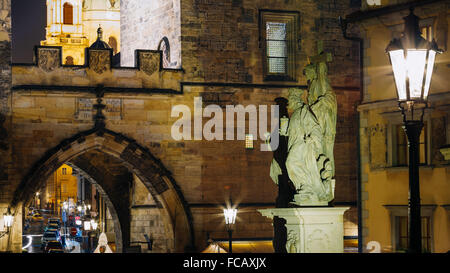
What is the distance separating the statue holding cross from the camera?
37.6ft

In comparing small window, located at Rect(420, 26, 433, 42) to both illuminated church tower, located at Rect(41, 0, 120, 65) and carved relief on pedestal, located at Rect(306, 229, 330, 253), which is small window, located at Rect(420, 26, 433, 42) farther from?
illuminated church tower, located at Rect(41, 0, 120, 65)

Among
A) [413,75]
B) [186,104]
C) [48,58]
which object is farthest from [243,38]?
[413,75]

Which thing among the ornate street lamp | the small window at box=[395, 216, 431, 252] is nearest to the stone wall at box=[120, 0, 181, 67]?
the ornate street lamp

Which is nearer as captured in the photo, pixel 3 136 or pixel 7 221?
pixel 7 221

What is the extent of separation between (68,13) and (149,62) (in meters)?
69.5

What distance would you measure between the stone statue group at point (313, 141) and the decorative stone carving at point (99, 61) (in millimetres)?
16559

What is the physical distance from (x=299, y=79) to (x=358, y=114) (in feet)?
17.1

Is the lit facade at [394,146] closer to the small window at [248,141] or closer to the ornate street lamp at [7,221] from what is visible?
the small window at [248,141]

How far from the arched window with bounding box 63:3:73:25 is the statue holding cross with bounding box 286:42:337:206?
85069 millimetres

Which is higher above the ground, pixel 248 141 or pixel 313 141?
pixel 248 141

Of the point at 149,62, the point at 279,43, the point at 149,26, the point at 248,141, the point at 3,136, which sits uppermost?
the point at 149,26

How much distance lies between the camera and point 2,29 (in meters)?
27.2

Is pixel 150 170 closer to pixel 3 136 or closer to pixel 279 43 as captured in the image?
pixel 3 136

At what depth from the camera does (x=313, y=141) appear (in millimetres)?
11531
